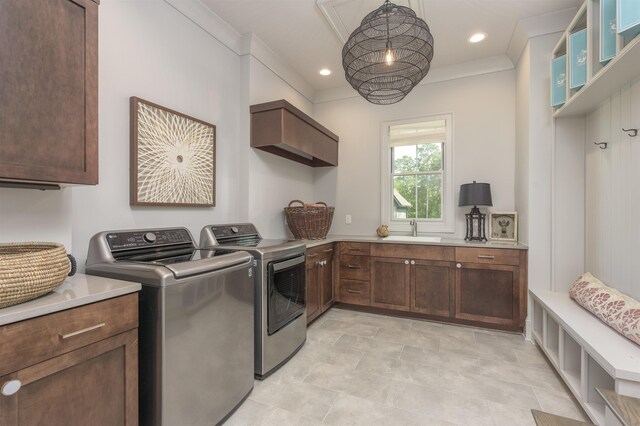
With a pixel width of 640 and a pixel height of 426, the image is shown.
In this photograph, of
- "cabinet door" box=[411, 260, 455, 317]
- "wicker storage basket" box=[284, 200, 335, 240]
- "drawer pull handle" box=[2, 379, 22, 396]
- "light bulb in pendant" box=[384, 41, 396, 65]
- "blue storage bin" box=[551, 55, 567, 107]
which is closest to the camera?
"drawer pull handle" box=[2, 379, 22, 396]

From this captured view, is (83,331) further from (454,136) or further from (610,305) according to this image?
(454,136)

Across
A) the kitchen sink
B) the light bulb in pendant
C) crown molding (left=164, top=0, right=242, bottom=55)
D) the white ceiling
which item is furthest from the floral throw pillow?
crown molding (left=164, top=0, right=242, bottom=55)

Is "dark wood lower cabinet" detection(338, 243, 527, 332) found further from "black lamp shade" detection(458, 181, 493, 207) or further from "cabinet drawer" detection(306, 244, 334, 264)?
"black lamp shade" detection(458, 181, 493, 207)

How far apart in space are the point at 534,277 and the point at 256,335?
8.08 feet

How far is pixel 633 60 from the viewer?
1599 millimetres

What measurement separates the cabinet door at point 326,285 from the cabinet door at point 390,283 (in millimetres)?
466

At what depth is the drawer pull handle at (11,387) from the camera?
901 mm

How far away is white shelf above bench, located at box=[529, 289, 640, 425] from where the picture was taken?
1.40 m

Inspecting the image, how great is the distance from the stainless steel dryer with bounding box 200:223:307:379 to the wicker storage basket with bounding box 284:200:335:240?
2.25 ft

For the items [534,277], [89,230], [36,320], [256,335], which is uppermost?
[89,230]

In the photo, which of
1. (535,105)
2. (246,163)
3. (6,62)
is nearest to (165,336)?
(6,62)

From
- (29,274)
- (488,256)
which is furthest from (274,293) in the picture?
(488,256)

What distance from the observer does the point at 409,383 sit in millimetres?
2049

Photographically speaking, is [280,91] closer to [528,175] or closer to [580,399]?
[528,175]
